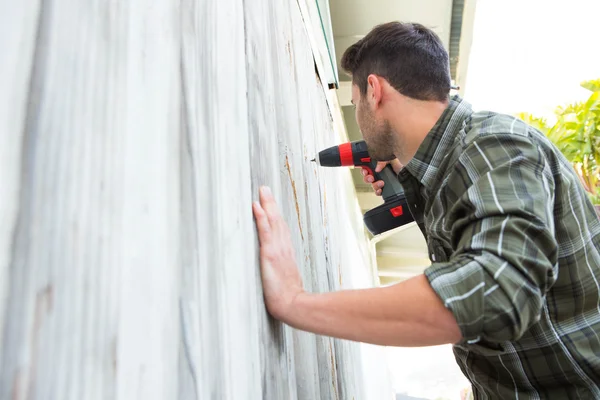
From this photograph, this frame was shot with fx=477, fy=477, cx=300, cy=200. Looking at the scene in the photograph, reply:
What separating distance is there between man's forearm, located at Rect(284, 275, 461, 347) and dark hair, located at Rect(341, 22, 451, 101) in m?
0.77

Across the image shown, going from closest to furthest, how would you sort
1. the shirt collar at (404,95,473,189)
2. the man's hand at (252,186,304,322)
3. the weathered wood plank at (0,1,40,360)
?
the weathered wood plank at (0,1,40,360)
the man's hand at (252,186,304,322)
the shirt collar at (404,95,473,189)

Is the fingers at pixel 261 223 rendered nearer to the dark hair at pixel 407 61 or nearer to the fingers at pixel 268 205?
the fingers at pixel 268 205

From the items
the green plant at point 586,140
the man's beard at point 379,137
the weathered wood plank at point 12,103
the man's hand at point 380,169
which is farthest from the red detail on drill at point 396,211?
the green plant at point 586,140

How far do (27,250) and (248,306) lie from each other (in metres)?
0.42

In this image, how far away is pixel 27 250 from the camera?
33 cm

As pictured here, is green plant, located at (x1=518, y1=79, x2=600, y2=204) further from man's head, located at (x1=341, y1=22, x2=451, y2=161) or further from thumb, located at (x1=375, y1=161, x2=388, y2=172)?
man's head, located at (x1=341, y1=22, x2=451, y2=161)

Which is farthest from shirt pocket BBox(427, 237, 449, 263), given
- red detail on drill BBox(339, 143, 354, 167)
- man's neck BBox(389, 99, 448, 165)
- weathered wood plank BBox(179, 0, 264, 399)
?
red detail on drill BBox(339, 143, 354, 167)

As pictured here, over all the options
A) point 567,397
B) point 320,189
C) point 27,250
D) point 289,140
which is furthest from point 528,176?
point 320,189

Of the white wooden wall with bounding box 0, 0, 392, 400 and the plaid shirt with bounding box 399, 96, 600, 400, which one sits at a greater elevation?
the white wooden wall with bounding box 0, 0, 392, 400

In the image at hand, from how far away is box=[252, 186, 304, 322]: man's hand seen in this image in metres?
0.83

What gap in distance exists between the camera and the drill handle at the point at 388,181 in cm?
199

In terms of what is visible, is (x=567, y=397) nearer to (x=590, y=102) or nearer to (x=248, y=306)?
(x=248, y=306)

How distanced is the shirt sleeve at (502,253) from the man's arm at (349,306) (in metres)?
0.03

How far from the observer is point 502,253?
2.40 ft
